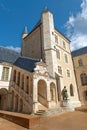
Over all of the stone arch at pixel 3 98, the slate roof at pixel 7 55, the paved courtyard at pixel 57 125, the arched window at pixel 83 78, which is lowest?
the paved courtyard at pixel 57 125

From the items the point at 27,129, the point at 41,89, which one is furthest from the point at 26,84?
the point at 27,129

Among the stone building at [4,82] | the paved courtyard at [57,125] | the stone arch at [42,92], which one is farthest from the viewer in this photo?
the stone building at [4,82]

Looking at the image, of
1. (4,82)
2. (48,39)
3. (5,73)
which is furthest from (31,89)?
(48,39)

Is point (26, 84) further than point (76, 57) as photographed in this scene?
No

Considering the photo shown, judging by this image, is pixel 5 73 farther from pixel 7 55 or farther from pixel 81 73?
pixel 81 73

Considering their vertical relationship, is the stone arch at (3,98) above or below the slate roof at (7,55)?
below

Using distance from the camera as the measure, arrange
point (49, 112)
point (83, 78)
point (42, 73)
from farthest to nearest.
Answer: point (83, 78), point (42, 73), point (49, 112)

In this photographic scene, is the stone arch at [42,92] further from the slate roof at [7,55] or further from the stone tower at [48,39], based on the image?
the slate roof at [7,55]

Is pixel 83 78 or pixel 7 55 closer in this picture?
pixel 7 55

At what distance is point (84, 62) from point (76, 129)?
20.9 meters

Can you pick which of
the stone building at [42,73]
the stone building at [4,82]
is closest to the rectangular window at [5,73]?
the stone building at [4,82]

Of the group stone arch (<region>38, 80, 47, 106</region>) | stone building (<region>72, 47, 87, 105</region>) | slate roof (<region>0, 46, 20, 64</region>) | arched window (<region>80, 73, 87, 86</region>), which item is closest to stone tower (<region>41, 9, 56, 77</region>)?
stone arch (<region>38, 80, 47, 106</region>)

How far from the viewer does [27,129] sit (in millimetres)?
6777

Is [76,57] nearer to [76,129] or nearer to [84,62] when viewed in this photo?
[84,62]
